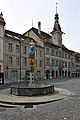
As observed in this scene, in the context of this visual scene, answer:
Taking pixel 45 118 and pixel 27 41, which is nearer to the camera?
pixel 45 118

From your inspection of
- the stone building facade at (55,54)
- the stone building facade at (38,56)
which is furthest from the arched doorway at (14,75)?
the stone building facade at (55,54)

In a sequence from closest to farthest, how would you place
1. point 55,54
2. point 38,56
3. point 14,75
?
point 14,75, point 38,56, point 55,54

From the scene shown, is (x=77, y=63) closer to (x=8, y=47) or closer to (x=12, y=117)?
(x=8, y=47)

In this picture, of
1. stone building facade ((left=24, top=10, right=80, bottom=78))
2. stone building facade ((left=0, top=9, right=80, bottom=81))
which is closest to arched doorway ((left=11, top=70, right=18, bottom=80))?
stone building facade ((left=0, top=9, right=80, bottom=81))

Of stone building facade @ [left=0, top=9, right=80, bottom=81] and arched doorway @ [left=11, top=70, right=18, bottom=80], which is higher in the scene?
stone building facade @ [left=0, top=9, right=80, bottom=81]

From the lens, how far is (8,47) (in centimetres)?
4050

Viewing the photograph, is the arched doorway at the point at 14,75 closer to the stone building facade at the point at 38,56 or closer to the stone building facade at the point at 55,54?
the stone building facade at the point at 38,56

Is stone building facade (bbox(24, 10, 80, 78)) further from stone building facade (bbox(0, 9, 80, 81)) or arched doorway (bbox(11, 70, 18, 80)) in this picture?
arched doorway (bbox(11, 70, 18, 80))

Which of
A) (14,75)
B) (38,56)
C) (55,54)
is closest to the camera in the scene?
(14,75)

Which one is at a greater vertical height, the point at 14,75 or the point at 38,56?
the point at 38,56

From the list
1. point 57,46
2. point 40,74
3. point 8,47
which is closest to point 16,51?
point 8,47

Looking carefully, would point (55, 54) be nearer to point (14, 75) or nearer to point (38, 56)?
point (38, 56)

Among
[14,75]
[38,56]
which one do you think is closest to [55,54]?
[38,56]

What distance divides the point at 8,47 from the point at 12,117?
3182cm
